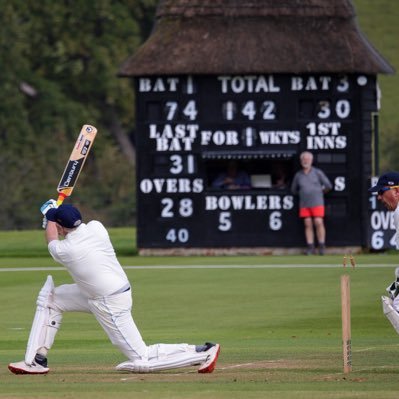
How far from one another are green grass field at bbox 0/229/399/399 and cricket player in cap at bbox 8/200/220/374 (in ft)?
0.50

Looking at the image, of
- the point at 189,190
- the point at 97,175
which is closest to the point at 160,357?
the point at 189,190

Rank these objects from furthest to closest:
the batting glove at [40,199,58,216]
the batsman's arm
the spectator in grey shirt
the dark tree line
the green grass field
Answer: the dark tree line → the spectator in grey shirt → the batting glove at [40,199,58,216] → the batsman's arm → the green grass field

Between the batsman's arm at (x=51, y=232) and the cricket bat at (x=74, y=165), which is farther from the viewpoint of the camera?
the cricket bat at (x=74, y=165)

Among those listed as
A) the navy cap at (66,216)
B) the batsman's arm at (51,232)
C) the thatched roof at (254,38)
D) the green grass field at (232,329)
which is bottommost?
the green grass field at (232,329)

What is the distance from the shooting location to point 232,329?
20.1 m

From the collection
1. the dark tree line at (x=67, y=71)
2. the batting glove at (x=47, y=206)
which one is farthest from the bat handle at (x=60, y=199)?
the dark tree line at (x=67, y=71)

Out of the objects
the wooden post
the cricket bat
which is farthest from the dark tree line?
the wooden post

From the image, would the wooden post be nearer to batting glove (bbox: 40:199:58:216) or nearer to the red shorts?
batting glove (bbox: 40:199:58:216)

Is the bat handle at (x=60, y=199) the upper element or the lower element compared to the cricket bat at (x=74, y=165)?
lower

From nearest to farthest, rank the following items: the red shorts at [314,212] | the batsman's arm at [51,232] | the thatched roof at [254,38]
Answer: the batsman's arm at [51,232] → the red shorts at [314,212] → the thatched roof at [254,38]

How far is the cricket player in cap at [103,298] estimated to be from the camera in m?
14.3

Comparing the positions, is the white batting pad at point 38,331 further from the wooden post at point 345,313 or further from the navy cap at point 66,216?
the wooden post at point 345,313

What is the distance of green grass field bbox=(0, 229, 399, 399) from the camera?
13.5m

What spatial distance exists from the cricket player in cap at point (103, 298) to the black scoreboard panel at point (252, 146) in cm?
1649
